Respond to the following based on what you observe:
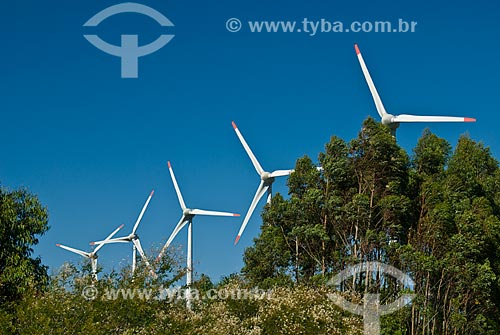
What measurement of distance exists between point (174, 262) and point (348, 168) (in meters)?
22.9

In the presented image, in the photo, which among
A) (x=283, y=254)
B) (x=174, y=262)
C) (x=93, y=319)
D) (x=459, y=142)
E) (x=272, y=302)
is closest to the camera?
(x=93, y=319)

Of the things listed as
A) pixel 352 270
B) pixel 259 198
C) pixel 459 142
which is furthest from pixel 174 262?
pixel 459 142

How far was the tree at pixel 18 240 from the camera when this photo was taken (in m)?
33.1

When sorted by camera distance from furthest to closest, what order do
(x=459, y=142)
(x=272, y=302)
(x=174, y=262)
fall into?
1. (x=459, y=142)
2. (x=272, y=302)
3. (x=174, y=262)

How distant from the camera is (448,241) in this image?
48.0m

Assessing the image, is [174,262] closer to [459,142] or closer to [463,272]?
[463,272]

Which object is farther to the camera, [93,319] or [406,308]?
[406,308]
